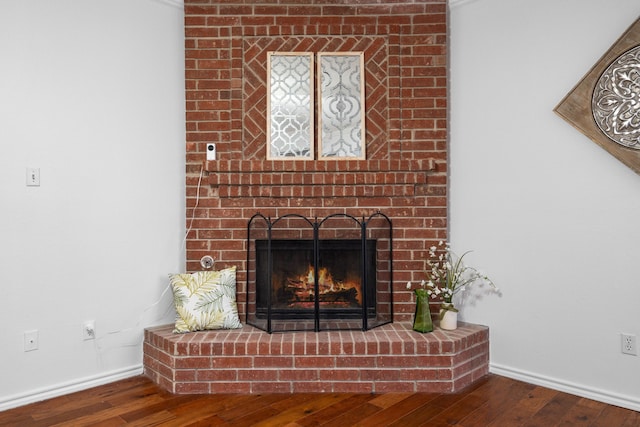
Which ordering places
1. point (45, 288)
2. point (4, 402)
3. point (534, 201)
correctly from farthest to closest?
point (534, 201)
point (45, 288)
point (4, 402)

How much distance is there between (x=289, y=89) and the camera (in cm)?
279

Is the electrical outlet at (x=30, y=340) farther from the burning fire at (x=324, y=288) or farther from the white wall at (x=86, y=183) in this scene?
the burning fire at (x=324, y=288)

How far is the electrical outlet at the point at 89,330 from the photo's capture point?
243 cm

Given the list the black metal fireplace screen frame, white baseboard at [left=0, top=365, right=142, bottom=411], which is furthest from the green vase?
white baseboard at [left=0, top=365, right=142, bottom=411]

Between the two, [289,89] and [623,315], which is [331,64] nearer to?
[289,89]

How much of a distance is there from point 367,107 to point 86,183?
1.73 metres

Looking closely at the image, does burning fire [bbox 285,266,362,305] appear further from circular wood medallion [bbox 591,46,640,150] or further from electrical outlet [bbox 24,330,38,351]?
circular wood medallion [bbox 591,46,640,150]

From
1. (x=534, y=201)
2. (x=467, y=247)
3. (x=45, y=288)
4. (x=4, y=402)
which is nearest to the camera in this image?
(x=4, y=402)

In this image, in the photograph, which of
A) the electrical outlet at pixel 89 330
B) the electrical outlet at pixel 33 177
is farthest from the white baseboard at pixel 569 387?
the electrical outlet at pixel 33 177

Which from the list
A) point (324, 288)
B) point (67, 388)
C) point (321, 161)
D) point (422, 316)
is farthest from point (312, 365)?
point (67, 388)

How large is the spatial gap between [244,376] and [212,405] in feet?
0.74

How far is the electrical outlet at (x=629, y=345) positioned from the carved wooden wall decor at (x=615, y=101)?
2.70 ft

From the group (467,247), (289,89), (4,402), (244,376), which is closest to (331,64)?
(289,89)

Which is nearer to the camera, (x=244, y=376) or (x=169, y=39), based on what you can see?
(x=244, y=376)
